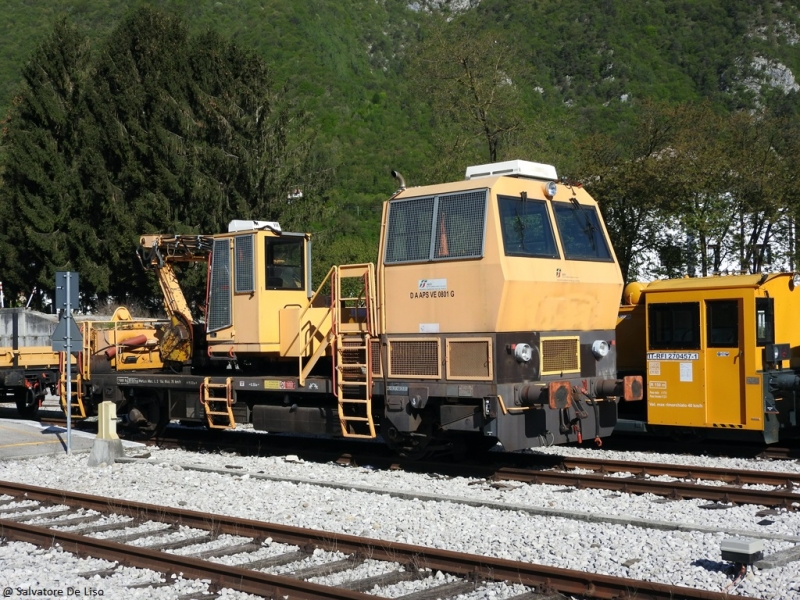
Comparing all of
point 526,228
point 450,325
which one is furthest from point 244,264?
point 526,228

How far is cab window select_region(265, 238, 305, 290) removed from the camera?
44.3 ft

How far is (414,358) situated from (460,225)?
1.74 metres

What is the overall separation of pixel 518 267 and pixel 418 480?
2927 mm

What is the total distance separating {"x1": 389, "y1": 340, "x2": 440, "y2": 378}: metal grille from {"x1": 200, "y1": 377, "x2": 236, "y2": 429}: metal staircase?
10.5 feet

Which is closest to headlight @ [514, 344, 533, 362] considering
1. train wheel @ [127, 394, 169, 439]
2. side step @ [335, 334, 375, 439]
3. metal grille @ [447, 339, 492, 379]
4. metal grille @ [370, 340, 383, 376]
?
metal grille @ [447, 339, 492, 379]

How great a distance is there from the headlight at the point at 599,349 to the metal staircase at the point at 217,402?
5331 mm

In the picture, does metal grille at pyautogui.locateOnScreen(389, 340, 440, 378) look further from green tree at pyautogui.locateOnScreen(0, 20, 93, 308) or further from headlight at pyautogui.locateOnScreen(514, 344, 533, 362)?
green tree at pyautogui.locateOnScreen(0, 20, 93, 308)

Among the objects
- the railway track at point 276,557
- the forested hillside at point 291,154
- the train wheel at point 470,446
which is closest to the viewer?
the railway track at point 276,557

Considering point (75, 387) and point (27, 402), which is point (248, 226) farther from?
point (27, 402)

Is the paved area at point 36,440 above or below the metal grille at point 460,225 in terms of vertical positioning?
below

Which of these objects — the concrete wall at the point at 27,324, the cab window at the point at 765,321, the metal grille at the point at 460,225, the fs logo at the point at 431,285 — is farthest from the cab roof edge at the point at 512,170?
the concrete wall at the point at 27,324

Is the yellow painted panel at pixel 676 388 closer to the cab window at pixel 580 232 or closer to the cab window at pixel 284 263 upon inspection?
the cab window at pixel 580 232

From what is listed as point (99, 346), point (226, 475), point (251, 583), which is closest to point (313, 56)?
point (99, 346)

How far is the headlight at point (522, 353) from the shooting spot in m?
10.6
